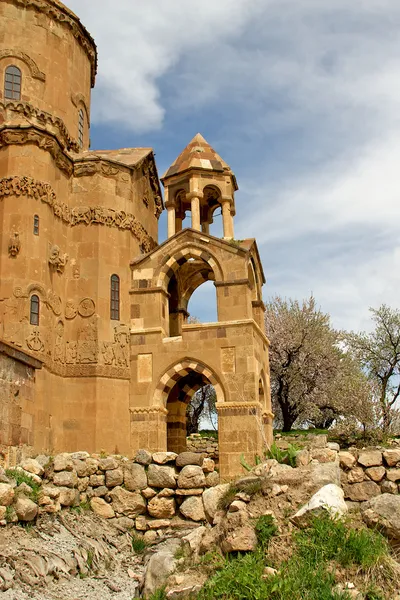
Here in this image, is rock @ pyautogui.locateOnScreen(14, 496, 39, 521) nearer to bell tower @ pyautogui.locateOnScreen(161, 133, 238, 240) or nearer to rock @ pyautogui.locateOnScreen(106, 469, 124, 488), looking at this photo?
rock @ pyautogui.locateOnScreen(106, 469, 124, 488)

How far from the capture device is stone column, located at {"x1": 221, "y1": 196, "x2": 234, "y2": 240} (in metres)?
21.7

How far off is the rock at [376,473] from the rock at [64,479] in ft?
22.6

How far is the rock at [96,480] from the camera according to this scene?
52.5ft

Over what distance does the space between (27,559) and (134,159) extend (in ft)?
47.1

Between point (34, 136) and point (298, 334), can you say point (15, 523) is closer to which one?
point (34, 136)

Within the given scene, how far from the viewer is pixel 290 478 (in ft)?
34.0

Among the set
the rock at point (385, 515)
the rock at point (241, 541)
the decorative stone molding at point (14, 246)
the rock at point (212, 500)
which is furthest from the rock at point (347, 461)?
the decorative stone molding at point (14, 246)

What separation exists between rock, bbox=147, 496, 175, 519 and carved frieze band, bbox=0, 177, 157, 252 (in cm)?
873

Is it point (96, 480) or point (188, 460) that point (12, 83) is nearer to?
point (96, 480)

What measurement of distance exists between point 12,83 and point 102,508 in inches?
550

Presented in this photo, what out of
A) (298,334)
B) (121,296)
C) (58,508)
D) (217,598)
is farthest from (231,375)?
(298,334)

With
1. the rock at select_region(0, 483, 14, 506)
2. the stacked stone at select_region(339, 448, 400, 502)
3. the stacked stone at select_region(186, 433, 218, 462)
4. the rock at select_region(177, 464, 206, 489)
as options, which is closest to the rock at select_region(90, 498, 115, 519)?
the rock at select_region(177, 464, 206, 489)

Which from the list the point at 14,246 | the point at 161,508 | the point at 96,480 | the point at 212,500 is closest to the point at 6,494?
the point at 212,500

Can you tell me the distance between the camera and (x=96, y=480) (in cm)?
1605
